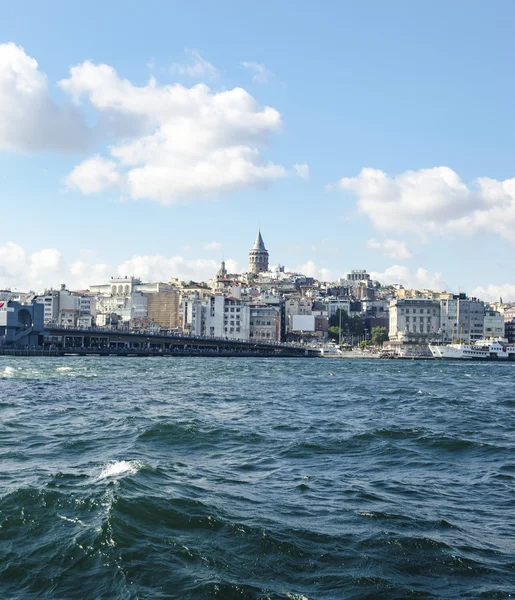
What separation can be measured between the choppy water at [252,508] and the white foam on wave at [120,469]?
3.7 inches

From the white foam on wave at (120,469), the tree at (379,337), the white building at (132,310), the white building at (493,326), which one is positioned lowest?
the white foam on wave at (120,469)

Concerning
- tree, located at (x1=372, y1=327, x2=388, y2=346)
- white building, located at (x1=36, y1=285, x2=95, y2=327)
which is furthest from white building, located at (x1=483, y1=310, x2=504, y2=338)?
white building, located at (x1=36, y1=285, x2=95, y2=327)

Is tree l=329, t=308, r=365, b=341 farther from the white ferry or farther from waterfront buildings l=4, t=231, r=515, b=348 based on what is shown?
the white ferry

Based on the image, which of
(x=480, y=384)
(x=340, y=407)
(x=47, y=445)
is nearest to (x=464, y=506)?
(x=47, y=445)

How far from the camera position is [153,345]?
138625 mm

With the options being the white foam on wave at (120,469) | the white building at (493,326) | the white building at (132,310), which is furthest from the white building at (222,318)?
the white foam on wave at (120,469)

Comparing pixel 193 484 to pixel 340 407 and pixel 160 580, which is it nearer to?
pixel 160 580

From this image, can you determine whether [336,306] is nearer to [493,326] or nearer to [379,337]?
[379,337]

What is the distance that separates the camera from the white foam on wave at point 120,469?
17062mm

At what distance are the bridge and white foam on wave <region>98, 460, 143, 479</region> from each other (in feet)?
331

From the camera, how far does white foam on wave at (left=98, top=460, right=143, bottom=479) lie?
17.1 metres

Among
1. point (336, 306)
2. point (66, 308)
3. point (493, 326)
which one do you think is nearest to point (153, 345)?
point (66, 308)

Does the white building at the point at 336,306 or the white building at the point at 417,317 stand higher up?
the white building at the point at 336,306

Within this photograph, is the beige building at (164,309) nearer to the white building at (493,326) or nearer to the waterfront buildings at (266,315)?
the waterfront buildings at (266,315)
